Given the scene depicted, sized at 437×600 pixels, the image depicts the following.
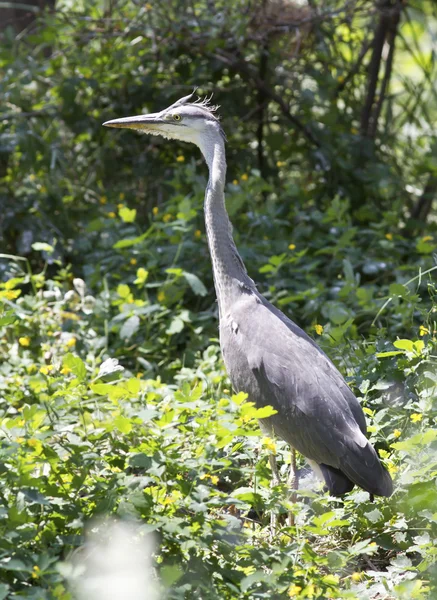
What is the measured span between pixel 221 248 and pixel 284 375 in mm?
744

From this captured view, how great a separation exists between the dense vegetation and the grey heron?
5.6 inches

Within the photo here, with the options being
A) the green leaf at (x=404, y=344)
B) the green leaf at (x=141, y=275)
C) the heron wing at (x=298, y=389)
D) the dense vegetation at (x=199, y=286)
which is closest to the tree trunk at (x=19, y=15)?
the dense vegetation at (x=199, y=286)

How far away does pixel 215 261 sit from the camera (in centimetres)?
384

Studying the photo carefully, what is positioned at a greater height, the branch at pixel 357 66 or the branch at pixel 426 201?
the branch at pixel 357 66

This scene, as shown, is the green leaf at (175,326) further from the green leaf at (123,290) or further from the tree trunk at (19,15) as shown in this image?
the tree trunk at (19,15)

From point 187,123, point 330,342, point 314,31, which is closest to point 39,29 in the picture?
point 314,31

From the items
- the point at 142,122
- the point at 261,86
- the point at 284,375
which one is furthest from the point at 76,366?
the point at 261,86

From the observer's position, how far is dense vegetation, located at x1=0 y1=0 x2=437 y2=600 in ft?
8.73

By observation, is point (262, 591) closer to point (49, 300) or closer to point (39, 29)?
point (49, 300)

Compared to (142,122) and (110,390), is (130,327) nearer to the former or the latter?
(142,122)

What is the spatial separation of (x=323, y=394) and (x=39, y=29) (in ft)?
12.8

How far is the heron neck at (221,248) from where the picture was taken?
379cm

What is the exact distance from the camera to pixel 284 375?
3367mm

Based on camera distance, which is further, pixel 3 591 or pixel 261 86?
pixel 261 86
